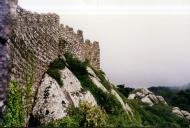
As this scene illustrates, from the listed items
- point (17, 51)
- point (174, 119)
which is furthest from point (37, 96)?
point (174, 119)

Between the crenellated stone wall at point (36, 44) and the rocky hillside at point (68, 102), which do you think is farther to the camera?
the crenellated stone wall at point (36, 44)

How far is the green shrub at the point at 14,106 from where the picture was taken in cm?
1991

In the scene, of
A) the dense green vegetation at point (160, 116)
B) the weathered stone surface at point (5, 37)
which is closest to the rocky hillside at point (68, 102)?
the dense green vegetation at point (160, 116)

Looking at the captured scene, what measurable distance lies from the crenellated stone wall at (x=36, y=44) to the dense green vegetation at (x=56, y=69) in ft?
0.97

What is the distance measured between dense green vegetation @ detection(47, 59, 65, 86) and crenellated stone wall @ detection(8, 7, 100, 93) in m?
0.30

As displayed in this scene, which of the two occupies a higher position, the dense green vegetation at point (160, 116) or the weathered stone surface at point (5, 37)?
the dense green vegetation at point (160, 116)

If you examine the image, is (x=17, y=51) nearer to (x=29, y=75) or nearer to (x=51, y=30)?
(x=29, y=75)

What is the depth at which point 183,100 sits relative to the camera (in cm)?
9369

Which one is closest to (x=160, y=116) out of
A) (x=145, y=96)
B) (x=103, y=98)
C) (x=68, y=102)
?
(x=145, y=96)

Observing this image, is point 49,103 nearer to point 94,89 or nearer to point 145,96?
point 94,89

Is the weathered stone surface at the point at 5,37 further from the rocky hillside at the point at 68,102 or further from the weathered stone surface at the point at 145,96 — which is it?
the weathered stone surface at the point at 145,96

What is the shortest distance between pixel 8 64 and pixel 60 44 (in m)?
25.8

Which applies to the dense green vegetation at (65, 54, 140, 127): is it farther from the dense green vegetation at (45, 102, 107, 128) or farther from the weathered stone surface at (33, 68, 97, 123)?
the dense green vegetation at (45, 102, 107, 128)

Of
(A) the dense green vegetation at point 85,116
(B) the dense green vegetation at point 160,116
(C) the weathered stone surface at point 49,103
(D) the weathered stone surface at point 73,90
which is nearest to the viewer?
(A) the dense green vegetation at point 85,116
